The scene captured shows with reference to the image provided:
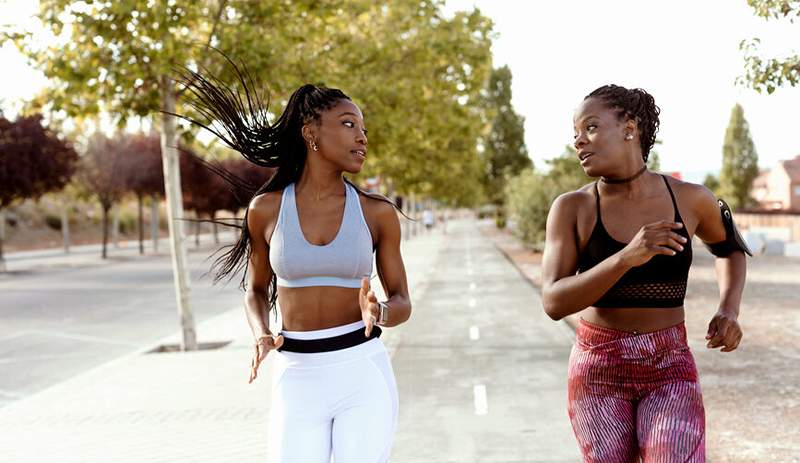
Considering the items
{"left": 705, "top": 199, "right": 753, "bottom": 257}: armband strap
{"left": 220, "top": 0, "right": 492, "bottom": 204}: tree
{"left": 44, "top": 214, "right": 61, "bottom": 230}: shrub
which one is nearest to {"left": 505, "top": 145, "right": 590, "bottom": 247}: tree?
{"left": 220, "top": 0, "right": 492, "bottom": 204}: tree

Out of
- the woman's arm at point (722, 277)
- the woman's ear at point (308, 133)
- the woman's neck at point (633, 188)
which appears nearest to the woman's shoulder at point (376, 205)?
the woman's ear at point (308, 133)

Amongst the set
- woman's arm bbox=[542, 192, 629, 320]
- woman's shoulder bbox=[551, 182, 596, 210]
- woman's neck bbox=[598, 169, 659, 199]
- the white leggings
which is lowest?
the white leggings

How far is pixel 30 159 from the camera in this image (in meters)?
32.6

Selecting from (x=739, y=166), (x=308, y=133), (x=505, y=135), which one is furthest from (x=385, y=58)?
(x=739, y=166)

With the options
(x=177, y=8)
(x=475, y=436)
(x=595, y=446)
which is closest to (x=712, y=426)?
(x=475, y=436)

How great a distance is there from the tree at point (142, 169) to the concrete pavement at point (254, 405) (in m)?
30.8

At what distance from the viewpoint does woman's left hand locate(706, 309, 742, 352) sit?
289 cm

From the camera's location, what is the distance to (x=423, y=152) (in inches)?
1198

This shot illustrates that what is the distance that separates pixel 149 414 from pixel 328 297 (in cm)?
510

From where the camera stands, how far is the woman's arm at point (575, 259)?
2.39 metres

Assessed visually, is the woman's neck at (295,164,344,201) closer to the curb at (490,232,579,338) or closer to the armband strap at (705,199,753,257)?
the armband strap at (705,199,753,257)

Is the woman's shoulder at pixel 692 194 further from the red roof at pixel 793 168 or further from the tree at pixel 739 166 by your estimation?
the red roof at pixel 793 168

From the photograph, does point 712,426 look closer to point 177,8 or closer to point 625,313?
point 625,313

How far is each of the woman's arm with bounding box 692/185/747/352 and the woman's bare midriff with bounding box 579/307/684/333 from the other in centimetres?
20
